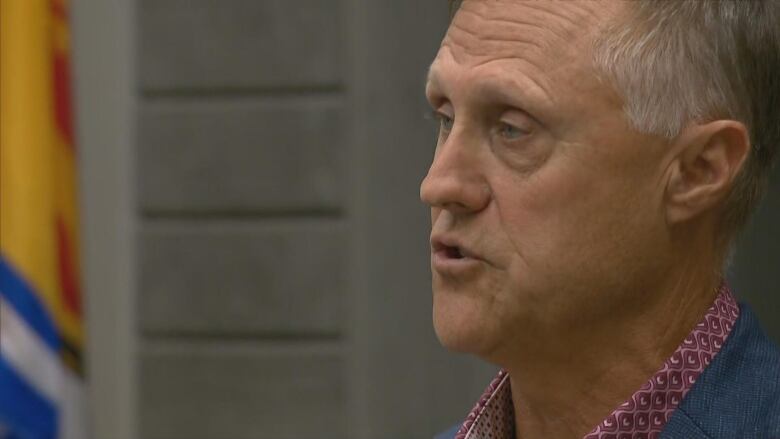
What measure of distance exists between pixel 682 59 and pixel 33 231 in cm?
197

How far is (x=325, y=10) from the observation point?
3885 millimetres

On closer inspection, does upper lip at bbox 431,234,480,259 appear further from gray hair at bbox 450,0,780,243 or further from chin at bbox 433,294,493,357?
gray hair at bbox 450,0,780,243

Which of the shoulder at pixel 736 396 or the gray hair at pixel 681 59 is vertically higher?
the gray hair at pixel 681 59

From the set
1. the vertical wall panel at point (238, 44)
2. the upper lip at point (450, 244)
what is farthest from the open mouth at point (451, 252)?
the vertical wall panel at point (238, 44)

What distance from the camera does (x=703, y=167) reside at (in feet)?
5.02

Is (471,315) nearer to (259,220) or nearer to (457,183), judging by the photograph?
(457,183)

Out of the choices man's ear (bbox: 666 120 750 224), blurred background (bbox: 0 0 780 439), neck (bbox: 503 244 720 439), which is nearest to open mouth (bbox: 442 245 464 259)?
neck (bbox: 503 244 720 439)

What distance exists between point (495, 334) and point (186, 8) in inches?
105

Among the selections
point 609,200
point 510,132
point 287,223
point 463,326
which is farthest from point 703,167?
point 287,223

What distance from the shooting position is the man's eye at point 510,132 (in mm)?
1515

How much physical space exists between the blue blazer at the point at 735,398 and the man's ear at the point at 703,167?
0.50 ft

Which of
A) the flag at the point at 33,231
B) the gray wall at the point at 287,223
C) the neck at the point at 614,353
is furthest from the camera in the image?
the gray wall at the point at 287,223

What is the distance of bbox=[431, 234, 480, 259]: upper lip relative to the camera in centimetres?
153

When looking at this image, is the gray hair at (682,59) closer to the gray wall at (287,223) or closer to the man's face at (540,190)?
the man's face at (540,190)
